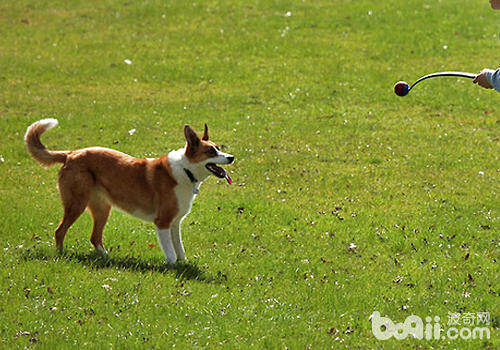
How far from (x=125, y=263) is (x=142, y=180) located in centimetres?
114

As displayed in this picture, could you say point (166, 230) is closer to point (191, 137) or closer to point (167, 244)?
point (167, 244)

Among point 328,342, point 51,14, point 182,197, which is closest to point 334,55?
point 51,14

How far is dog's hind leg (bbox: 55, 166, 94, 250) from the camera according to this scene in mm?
9586

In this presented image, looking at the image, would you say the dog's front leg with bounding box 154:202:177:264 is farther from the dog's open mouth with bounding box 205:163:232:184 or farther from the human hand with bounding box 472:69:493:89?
the human hand with bounding box 472:69:493:89

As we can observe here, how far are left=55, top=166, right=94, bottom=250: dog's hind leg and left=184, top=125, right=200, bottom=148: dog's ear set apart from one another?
145 cm

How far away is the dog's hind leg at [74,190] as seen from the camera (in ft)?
31.4

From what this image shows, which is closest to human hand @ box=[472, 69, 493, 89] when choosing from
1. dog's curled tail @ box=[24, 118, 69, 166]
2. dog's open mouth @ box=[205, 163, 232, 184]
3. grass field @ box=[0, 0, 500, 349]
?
grass field @ box=[0, 0, 500, 349]

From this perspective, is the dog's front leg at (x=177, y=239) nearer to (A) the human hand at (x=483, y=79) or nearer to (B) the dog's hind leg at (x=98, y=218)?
(B) the dog's hind leg at (x=98, y=218)

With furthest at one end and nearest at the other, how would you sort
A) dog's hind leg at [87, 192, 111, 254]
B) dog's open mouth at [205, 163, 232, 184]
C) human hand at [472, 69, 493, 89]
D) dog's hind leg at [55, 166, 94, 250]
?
1. dog's hind leg at [87, 192, 111, 254]
2. dog's hind leg at [55, 166, 94, 250]
3. dog's open mouth at [205, 163, 232, 184]
4. human hand at [472, 69, 493, 89]

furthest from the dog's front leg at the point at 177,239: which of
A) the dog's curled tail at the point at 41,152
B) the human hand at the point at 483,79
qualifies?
the human hand at the point at 483,79

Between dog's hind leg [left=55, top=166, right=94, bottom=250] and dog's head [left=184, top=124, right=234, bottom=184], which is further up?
dog's head [left=184, top=124, right=234, bottom=184]

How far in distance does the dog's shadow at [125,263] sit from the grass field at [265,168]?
0.14ft

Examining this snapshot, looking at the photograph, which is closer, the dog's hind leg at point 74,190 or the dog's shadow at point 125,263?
the dog's shadow at point 125,263

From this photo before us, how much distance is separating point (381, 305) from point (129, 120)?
32.1 ft
